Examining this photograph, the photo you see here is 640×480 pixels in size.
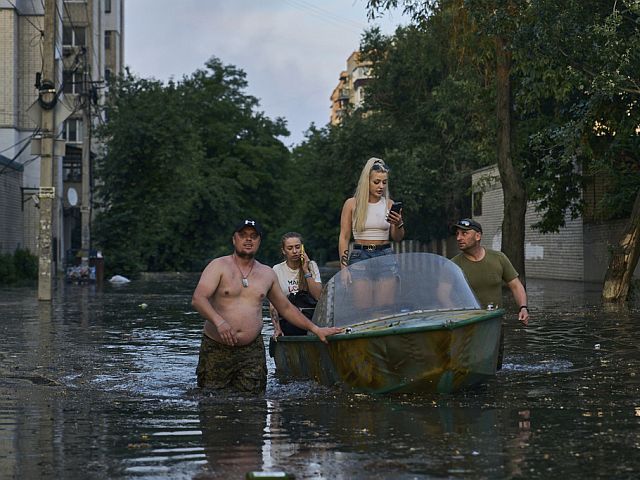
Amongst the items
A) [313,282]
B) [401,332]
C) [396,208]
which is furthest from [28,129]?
[401,332]

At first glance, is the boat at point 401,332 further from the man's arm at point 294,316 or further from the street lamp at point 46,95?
the street lamp at point 46,95

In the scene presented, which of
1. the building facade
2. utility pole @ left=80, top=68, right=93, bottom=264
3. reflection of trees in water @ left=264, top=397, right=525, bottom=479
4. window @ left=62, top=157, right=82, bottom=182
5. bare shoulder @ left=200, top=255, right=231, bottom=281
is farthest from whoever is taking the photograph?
window @ left=62, top=157, right=82, bottom=182

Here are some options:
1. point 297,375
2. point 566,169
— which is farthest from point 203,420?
point 566,169

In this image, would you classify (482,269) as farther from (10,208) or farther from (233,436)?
(10,208)

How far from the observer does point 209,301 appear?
36.0ft

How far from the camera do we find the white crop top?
40.9 ft

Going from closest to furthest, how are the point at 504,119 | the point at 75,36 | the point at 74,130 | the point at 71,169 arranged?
the point at 504,119
the point at 71,169
the point at 75,36
the point at 74,130

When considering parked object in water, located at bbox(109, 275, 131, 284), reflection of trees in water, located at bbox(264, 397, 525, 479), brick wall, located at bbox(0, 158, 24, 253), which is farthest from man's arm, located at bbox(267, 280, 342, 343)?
brick wall, located at bbox(0, 158, 24, 253)

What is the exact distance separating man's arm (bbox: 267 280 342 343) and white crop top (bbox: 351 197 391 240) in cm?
148

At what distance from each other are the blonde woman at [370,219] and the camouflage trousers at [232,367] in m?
1.63

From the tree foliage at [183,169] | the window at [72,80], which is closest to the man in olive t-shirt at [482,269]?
the tree foliage at [183,169]

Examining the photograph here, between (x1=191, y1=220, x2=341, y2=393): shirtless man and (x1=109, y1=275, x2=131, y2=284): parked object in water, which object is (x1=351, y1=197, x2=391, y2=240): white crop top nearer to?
(x1=191, y1=220, x2=341, y2=393): shirtless man

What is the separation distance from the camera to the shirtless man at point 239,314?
10.9m

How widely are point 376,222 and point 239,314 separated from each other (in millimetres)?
2004
